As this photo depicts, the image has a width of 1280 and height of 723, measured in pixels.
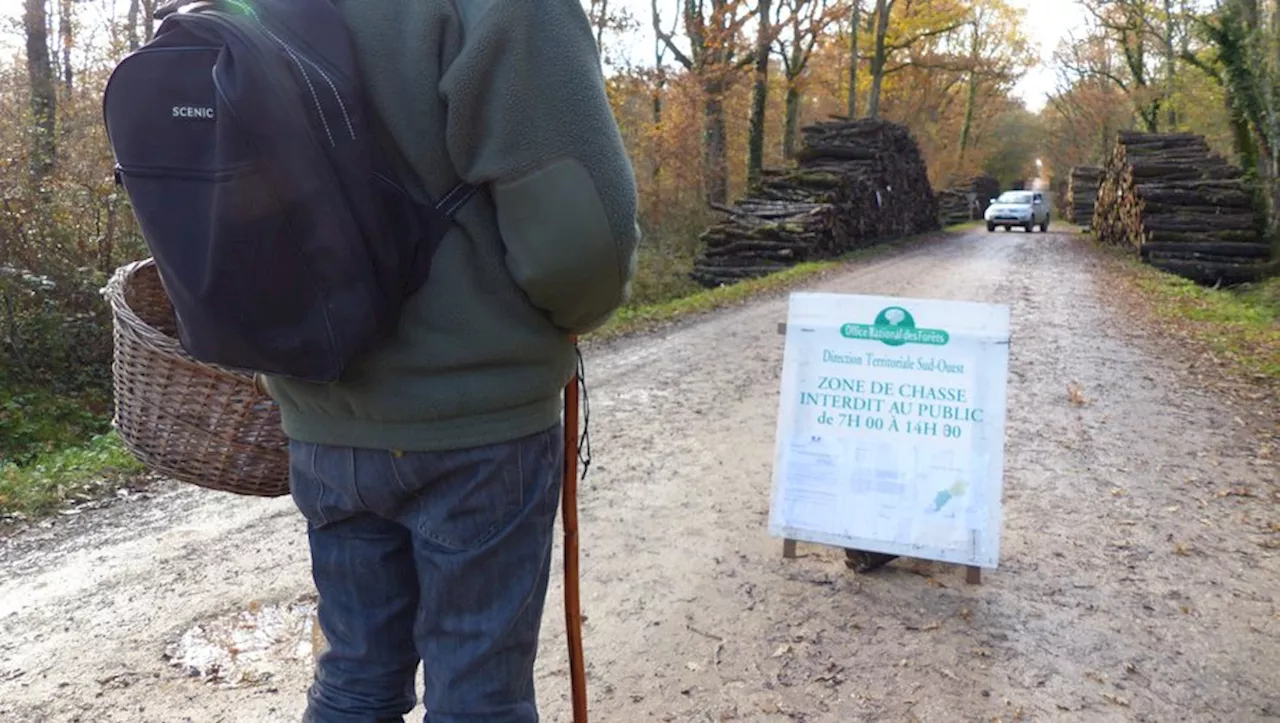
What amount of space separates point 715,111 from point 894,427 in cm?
2272

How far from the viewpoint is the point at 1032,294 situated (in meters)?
14.3

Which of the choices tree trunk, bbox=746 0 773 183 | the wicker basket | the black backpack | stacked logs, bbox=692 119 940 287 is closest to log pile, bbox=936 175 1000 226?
stacked logs, bbox=692 119 940 287

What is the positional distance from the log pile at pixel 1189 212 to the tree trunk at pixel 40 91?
721 inches

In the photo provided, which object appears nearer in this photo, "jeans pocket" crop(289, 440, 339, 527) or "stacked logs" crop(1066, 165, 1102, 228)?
"jeans pocket" crop(289, 440, 339, 527)

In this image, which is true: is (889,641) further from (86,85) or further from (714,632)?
(86,85)

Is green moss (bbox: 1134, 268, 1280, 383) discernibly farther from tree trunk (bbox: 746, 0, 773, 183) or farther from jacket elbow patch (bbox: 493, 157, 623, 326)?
tree trunk (bbox: 746, 0, 773, 183)

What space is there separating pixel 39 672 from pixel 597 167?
2882 millimetres

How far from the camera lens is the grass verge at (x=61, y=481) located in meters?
4.97

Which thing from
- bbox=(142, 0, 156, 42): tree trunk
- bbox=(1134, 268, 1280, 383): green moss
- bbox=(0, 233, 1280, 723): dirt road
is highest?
bbox=(142, 0, 156, 42): tree trunk

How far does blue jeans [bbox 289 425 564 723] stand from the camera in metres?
1.65

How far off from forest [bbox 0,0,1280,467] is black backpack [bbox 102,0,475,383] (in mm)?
479

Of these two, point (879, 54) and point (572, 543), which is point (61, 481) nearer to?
point (572, 543)

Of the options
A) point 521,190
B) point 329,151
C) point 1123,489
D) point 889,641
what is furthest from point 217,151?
point 1123,489

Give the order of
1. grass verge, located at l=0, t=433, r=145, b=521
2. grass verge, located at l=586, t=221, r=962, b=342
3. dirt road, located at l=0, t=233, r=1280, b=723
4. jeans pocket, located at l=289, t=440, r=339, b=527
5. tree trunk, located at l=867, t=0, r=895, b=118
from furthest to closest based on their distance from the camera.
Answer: tree trunk, located at l=867, t=0, r=895, b=118 → grass verge, located at l=586, t=221, r=962, b=342 → grass verge, located at l=0, t=433, r=145, b=521 → dirt road, located at l=0, t=233, r=1280, b=723 → jeans pocket, located at l=289, t=440, r=339, b=527
